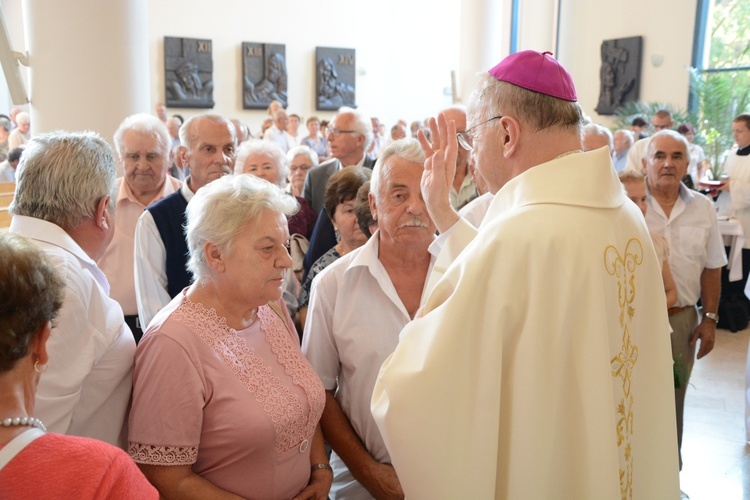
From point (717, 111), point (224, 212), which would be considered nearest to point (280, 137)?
point (717, 111)

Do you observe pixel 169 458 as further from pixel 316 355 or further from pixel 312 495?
pixel 316 355

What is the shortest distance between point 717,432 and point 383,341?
137 inches

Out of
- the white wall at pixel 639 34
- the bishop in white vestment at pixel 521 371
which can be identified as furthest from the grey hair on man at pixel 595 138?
the white wall at pixel 639 34

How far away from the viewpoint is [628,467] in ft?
6.27

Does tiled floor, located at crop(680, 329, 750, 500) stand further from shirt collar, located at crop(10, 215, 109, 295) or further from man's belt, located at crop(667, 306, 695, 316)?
shirt collar, located at crop(10, 215, 109, 295)

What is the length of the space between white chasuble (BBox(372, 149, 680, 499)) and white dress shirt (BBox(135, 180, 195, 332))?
6.03ft

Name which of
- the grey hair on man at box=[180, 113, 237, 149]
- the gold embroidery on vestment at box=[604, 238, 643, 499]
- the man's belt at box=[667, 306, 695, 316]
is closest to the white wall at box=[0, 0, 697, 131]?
the man's belt at box=[667, 306, 695, 316]

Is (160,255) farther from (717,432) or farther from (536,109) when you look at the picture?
(717,432)

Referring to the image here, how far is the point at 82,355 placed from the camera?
6.48ft

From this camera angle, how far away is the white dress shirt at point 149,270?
336 cm

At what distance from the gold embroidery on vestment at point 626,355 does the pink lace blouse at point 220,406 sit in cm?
93

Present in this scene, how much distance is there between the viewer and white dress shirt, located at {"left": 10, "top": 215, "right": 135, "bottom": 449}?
1921 mm

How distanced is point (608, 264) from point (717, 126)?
1119 centimetres

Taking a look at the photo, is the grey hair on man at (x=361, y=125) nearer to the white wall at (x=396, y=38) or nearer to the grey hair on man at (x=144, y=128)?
the grey hair on man at (x=144, y=128)
